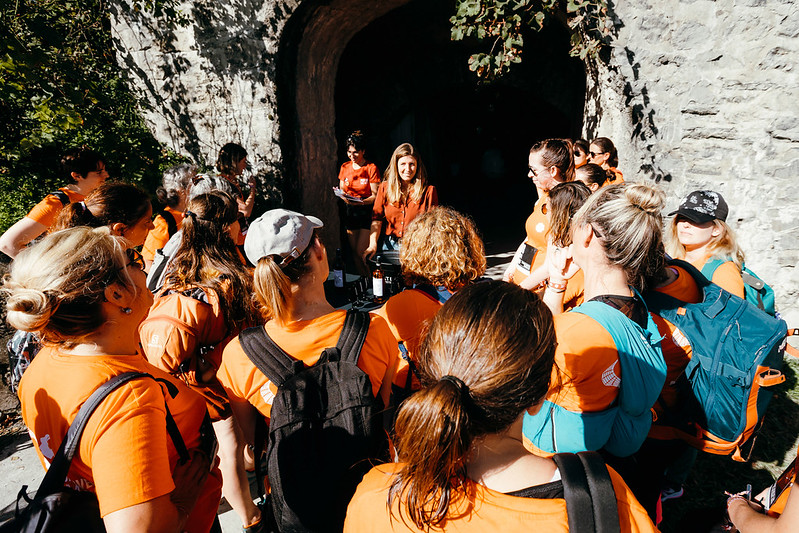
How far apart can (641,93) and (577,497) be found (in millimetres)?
4189

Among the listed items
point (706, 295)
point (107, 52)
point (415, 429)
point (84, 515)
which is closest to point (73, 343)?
point (84, 515)

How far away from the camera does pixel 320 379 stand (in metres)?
1.42

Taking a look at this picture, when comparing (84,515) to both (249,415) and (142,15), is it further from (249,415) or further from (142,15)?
(142,15)

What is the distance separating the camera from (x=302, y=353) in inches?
59.7

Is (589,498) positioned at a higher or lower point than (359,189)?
lower

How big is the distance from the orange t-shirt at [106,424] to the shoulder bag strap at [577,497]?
998 millimetres

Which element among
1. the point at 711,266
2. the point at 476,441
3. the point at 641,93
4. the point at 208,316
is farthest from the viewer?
the point at 641,93

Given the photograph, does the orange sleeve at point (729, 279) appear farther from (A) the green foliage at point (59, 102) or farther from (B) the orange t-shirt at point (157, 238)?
(A) the green foliage at point (59, 102)

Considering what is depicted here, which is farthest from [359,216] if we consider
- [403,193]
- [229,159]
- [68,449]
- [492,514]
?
[492,514]

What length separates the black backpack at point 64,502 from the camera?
1.11 metres

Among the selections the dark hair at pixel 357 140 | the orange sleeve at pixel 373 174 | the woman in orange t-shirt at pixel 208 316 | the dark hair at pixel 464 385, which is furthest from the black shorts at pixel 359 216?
the dark hair at pixel 464 385

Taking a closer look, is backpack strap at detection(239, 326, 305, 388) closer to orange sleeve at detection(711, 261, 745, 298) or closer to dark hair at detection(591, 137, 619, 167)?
orange sleeve at detection(711, 261, 745, 298)

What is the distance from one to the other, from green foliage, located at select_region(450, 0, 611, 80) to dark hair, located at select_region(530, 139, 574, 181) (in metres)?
1.26

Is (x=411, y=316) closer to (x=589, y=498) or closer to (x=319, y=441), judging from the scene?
(x=319, y=441)
